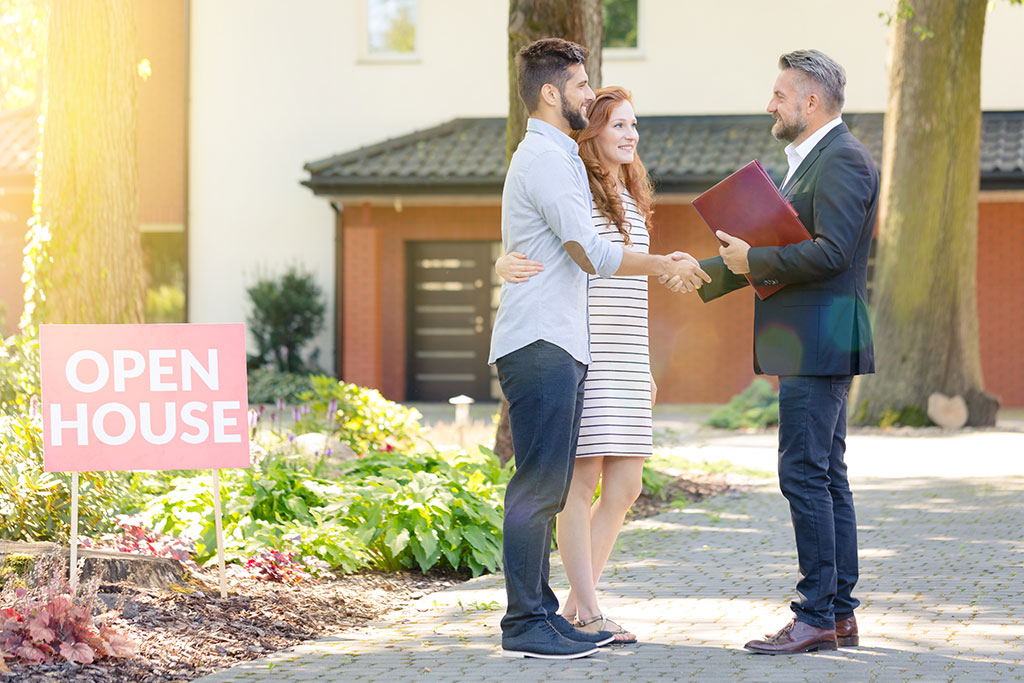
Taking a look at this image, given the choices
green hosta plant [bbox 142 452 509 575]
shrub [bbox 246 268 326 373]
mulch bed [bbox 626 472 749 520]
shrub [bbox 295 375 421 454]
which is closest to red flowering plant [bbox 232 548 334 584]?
green hosta plant [bbox 142 452 509 575]

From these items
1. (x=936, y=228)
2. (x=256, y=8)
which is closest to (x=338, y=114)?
(x=256, y=8)

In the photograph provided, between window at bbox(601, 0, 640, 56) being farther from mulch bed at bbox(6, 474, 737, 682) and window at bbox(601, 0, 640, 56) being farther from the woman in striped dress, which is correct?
the woman in striped dress

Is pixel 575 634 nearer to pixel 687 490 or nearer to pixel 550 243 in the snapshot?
pixel 550 243

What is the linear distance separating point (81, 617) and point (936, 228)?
11.5 metres

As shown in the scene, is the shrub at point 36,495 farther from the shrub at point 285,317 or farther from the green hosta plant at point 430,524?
the shrub at point 285,317

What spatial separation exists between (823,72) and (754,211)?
55cm

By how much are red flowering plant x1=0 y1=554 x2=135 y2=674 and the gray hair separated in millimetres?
3038

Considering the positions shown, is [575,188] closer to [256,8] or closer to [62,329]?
[62,329]

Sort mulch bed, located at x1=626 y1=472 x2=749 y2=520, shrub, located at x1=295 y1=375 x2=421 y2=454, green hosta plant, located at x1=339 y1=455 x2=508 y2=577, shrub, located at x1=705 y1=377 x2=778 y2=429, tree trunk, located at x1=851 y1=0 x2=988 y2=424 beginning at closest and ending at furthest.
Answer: green hosta plant, located at x1=339 y1=455 x2=508 y2=577
mulch bed, located at x1=626 y1=472 x2=749 y2=520
shrub, located at x1=295 y1=375 x2=421 y2=454
tree trunk, located at x1=851 y1=0 x2=988 y2=424
shrub, located at x1=705 y1=377 x2=778 y2=429

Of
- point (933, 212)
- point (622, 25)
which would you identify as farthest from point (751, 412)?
point (622, 25)

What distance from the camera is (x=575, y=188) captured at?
446 centimetres

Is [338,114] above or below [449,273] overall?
above

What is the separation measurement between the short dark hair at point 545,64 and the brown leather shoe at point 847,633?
2139 mm

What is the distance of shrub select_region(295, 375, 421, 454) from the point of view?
991 centimetres
